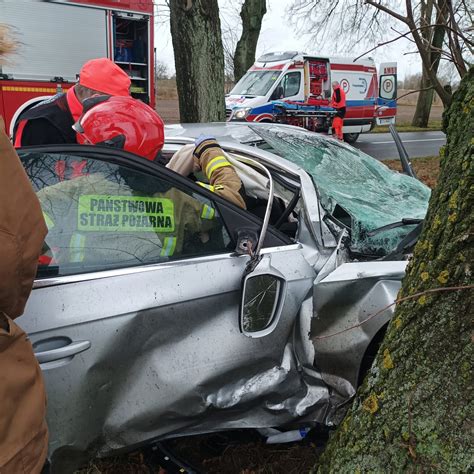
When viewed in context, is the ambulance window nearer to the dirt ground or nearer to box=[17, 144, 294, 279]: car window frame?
the dirt ground

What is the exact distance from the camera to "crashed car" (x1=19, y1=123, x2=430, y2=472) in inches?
66.6

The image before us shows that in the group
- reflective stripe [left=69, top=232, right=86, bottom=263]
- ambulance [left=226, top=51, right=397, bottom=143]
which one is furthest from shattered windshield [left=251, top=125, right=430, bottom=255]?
ambulance [left=226, top=51, right=397, bottom=143]

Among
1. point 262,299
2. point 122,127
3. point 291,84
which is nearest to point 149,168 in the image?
point 122,127

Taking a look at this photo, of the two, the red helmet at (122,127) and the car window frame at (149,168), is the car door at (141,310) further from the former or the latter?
the red helmet at (122,127)

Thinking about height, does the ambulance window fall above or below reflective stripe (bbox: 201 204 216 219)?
above

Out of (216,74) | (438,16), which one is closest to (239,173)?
(438,16)

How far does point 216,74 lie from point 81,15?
165 inches

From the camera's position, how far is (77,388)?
167 centimetres

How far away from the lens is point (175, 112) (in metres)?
22.3

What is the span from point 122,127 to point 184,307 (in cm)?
81

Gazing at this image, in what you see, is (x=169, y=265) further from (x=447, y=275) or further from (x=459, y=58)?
(x=459, y=58)

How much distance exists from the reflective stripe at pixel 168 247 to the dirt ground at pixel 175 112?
771 cm

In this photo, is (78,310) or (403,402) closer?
(403,402)

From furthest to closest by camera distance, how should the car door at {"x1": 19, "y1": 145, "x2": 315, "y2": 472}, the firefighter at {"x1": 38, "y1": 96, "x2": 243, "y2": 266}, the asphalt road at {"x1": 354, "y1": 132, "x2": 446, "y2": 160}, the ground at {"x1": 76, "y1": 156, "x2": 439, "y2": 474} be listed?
1. the asphalt road at {"x1": 354, "y1": 132, "x2": 446, "y2": 160}
2. the ground at {"x1": 76, "y1": 156, "x2": 439, "y2": 474}
3. the firefighter at {"x1": 38, "y1": 96, "x2": 243, "y2": 266}
4. the car door at {"x1": 19, "y1": 145, "x2": 315, "y2": 472}
